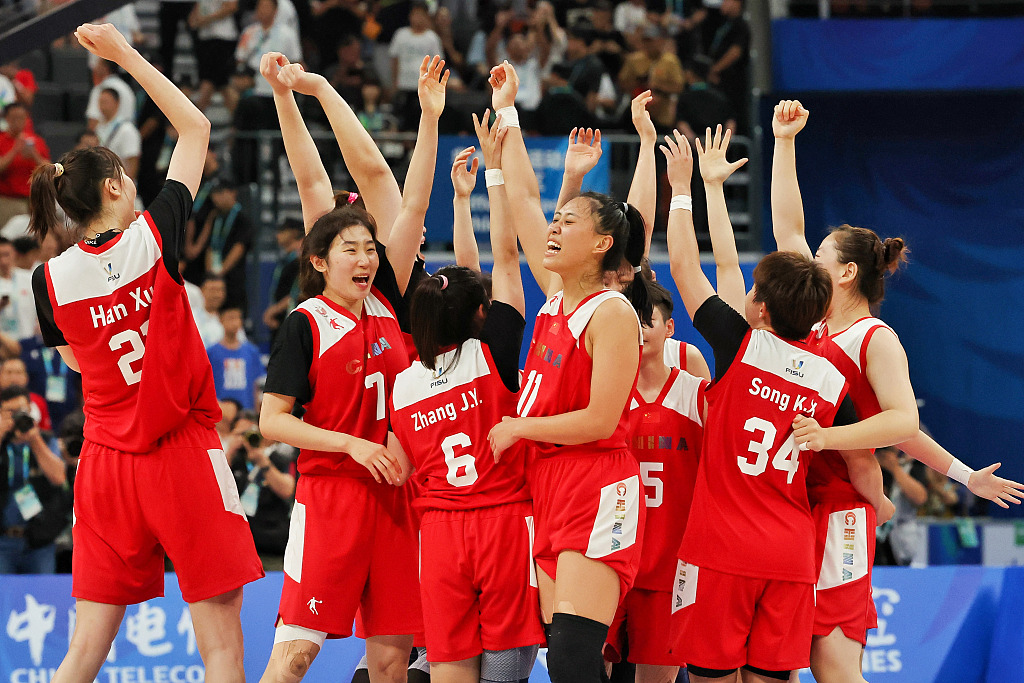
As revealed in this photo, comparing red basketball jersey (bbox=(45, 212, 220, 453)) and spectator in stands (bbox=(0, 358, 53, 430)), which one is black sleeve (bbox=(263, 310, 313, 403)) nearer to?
red basketball jersey (bbox=(45, 212, 220, 453))

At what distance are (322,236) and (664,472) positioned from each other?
1.68m

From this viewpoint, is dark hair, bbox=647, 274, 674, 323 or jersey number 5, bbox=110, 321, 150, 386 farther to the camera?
dark hair, bbox=647, 274, 674, 323

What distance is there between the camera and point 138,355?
4105mm

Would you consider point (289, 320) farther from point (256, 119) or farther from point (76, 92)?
point (76, 92)

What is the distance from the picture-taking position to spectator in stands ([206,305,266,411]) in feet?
32.4

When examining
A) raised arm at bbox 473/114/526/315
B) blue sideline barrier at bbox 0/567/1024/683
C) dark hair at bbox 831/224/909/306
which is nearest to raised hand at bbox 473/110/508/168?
raised arm at bbox 473/114/526/315

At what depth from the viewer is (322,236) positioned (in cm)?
427

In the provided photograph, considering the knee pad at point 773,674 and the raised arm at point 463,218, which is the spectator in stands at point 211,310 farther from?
the knee pad at point 773,674

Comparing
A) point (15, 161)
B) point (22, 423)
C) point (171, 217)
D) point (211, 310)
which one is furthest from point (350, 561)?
point (15, 161)

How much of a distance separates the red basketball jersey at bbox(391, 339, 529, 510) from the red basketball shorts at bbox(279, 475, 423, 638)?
246 millimetres

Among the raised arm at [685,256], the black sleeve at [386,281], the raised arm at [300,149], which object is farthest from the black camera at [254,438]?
the raised arm at [685,256]

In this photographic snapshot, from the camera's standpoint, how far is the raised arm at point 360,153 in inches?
186

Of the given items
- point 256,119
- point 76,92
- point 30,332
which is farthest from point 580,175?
point 76,92

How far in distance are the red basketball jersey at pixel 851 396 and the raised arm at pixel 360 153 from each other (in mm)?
1959
